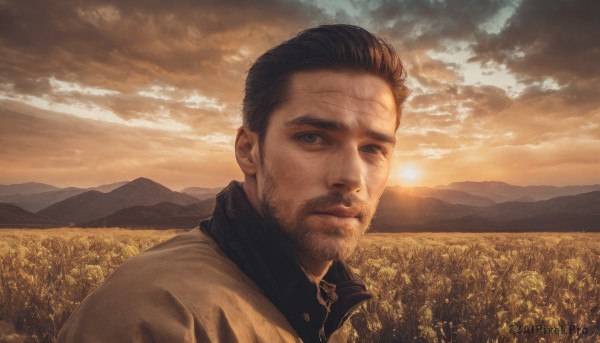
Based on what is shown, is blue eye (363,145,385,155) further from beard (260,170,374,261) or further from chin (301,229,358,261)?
chin (301,229,358,261)

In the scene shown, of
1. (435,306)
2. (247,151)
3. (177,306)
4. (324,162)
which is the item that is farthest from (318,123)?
→ (435,306)

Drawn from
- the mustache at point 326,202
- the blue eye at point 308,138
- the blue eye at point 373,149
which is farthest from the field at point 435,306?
the blue eye at point 308,138

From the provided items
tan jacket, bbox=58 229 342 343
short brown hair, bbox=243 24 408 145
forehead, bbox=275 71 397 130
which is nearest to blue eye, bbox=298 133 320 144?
forehead, bbox=275 71 397 130

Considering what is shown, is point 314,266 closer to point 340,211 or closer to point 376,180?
point 340,211

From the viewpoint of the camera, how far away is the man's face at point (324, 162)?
6.81 feet

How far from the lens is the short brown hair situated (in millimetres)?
2350

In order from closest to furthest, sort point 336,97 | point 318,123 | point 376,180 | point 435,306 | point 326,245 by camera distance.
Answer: point 326,245 < point 318,123 < point 336,97 < point 376,180 < point 435,306

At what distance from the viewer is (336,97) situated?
2277 mm

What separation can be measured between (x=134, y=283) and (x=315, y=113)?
4.05 feet

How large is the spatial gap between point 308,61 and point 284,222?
3.02ft

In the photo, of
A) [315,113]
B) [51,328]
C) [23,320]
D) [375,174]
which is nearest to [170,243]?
[315,113]

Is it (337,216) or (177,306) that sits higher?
(337,216)

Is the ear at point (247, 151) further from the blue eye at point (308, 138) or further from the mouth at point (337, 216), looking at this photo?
the mouth at point (337, 216)

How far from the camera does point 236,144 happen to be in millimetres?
2521
